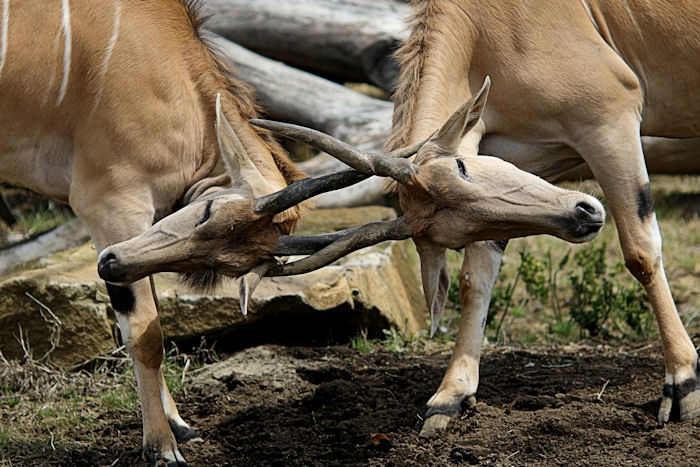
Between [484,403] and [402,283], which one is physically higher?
[484,403]

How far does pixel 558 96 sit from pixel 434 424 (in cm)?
173

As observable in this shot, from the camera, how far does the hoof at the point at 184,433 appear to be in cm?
428

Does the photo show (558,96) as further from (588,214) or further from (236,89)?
(236,89)

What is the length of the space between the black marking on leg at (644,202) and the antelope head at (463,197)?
928mm

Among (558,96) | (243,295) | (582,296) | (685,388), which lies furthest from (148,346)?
(582,296)

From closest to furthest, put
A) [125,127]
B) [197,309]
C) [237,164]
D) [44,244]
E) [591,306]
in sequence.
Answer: [237,164], [125,127], [197,309], [591,306], [44,244]

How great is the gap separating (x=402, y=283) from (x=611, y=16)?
2249mm

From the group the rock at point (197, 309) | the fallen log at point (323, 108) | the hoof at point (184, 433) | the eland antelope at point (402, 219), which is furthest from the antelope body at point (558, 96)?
the fallen log at point (323, 108)

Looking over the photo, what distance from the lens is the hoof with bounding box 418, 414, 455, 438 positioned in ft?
13.6

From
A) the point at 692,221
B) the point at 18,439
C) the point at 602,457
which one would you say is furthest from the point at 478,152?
the point at 692,221

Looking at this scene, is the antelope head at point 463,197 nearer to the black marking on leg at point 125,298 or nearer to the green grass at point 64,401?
the black marking on leg at point 125,298

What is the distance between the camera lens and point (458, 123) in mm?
3547

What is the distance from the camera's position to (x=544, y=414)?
13.7 feet

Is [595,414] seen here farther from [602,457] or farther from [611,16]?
[611,16]
